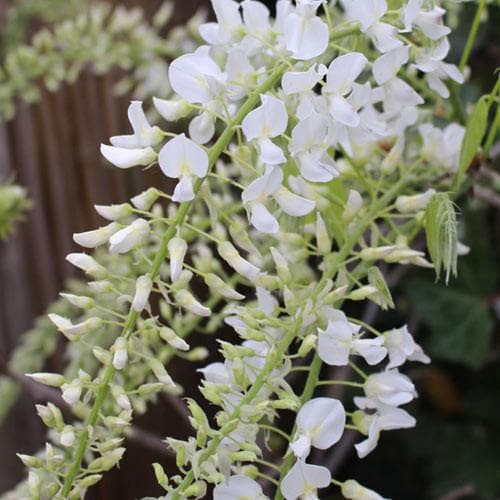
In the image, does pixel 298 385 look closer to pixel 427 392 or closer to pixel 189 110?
pixel 427 392

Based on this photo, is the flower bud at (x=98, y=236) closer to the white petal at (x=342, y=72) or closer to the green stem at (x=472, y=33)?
the white petal at (x=342, y=72)

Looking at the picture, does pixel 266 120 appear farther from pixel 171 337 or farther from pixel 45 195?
pixel 45 195

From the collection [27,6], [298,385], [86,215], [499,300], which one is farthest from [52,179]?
[499,300]

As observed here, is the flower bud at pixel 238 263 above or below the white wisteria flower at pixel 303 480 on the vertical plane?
above

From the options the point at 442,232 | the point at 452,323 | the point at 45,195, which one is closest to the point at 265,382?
the point at 442,232

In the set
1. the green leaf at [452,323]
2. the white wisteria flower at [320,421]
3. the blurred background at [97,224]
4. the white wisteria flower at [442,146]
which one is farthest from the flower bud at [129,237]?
the green leaf at [452,323]

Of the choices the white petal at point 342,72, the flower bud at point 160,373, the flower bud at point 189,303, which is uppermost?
the white petal at point 342,72

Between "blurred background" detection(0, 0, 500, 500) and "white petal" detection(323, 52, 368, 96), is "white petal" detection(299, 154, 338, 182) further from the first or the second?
"blurred background" detection(0, 0, 500, 500)
